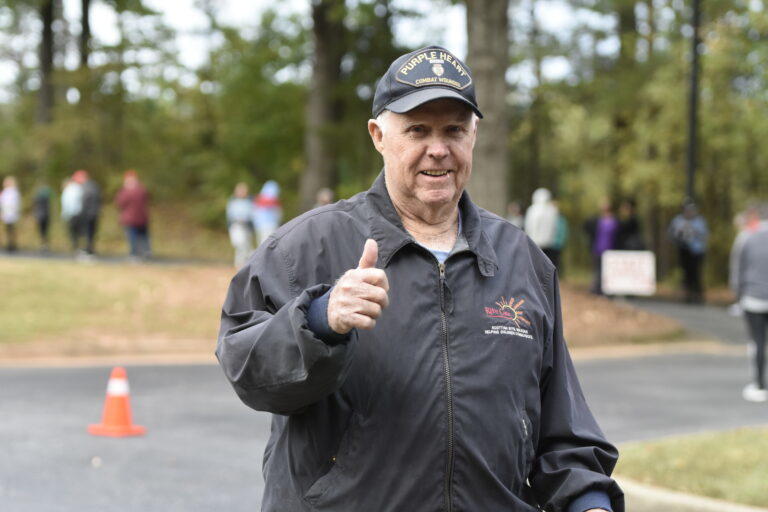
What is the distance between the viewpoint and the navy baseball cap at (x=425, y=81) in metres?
2.63

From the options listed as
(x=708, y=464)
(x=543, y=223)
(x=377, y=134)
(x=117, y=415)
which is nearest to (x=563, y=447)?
(x=377, y=134)

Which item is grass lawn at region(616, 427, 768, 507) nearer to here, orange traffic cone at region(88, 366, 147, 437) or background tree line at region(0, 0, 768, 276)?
orange traffic cone at region(88, 366, 147, 437)

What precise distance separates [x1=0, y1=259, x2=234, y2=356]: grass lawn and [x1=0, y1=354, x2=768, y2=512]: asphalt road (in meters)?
1.59

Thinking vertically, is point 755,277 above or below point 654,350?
above

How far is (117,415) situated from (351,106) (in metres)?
19.8

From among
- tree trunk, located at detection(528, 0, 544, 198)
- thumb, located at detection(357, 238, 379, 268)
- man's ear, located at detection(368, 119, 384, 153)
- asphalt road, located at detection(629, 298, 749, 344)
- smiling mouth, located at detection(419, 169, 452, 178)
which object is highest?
tree trunk, located at detection(528, 0, 544, 198)

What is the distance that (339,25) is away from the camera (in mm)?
27062

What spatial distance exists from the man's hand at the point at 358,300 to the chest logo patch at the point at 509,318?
0.47 metres

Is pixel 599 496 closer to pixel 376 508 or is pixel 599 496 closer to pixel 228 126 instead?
pixel 376 508

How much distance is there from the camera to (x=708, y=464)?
7109 millimetres

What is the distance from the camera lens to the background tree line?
88.6ft

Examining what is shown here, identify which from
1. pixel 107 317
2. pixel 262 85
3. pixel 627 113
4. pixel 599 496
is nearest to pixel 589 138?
pixel 627 113

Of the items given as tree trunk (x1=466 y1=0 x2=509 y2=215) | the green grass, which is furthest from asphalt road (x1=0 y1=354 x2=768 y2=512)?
the green grass

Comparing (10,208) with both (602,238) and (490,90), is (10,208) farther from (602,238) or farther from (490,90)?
(602,238)
